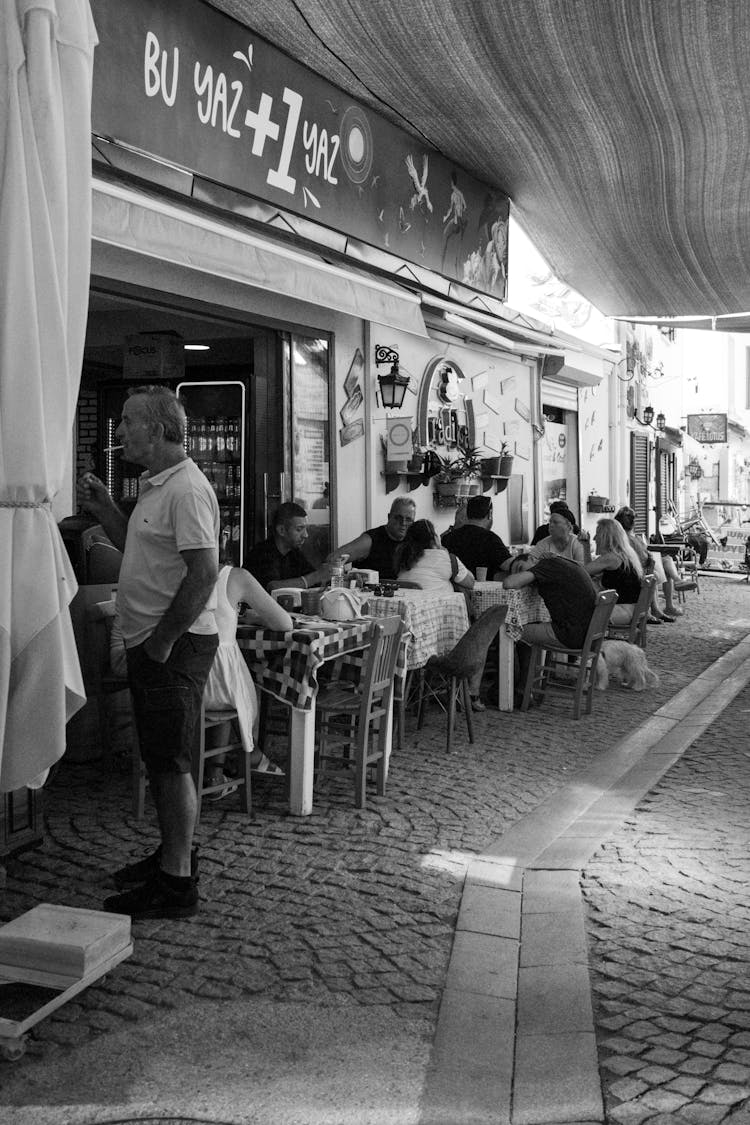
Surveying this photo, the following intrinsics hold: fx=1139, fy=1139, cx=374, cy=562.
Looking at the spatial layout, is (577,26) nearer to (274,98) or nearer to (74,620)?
(274,98)

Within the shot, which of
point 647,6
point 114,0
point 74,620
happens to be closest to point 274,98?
point 114,0

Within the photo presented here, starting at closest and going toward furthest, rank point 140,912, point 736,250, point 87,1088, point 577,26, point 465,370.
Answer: point 87,1088, point 140,912, point 577,26, point 736,250, point 465,370

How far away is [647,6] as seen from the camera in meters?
5.74

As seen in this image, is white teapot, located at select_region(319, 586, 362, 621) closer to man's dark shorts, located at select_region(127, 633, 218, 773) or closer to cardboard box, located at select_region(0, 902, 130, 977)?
A: man's dark shorts, located at select_region(127, 633, 218, 773)

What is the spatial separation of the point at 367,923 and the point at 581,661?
4426 millimetres

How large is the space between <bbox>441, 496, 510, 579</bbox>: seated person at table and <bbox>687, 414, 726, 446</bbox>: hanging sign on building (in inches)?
786

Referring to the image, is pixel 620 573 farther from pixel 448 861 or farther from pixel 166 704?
pixel 166 704

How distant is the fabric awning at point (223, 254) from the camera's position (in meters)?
6.07

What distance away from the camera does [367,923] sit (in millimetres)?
4059

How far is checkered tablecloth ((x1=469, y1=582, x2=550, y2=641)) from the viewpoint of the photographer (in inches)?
326

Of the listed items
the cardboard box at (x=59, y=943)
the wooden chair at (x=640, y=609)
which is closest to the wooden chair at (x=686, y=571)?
the wooden chair at (x=640, y=609)

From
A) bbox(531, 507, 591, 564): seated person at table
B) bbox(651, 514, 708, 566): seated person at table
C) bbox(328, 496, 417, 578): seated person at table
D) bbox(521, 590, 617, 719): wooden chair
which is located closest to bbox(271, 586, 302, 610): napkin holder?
bbox(521, 590, 617, 719): wooden chair

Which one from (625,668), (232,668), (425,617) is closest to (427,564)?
(425,617)

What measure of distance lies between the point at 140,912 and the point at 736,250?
8973 mm
